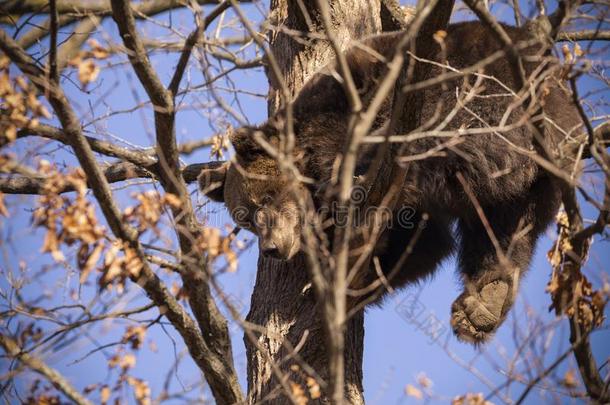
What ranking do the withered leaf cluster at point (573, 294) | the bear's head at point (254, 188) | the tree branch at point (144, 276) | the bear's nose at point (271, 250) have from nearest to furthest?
the tree branch at point (144, 276) → the withered leaf cluster at point (573, 294) → the bear's nose at point (271, 250) → the bear's head at point (254, 188)

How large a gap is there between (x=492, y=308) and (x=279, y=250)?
1.88m

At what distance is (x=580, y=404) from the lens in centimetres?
537

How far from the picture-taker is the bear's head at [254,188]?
6527 mm

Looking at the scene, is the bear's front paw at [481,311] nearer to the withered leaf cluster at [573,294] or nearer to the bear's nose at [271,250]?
the bear's nose at [271,250]

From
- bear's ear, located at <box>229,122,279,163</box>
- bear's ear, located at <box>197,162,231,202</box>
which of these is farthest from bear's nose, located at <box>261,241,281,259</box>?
bear's ear, located at <box>229,122,279,163</box>

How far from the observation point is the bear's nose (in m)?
5.96

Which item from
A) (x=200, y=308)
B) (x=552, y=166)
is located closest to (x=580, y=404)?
(x=552, y=166)

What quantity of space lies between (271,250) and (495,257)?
2035 mm

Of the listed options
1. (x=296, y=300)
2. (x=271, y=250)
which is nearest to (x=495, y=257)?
(x=296, y=300)

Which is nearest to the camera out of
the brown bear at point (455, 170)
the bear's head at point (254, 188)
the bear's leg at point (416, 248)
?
the brown bear at point (455, 170)

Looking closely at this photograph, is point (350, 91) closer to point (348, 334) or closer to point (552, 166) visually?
point (552, 166)

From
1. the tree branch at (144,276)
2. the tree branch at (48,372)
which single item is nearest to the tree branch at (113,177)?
the tree branch at (144,276)

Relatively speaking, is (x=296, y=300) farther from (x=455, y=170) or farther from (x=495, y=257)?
(x=495, y=257)

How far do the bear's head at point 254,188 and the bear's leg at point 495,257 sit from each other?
1.57m
